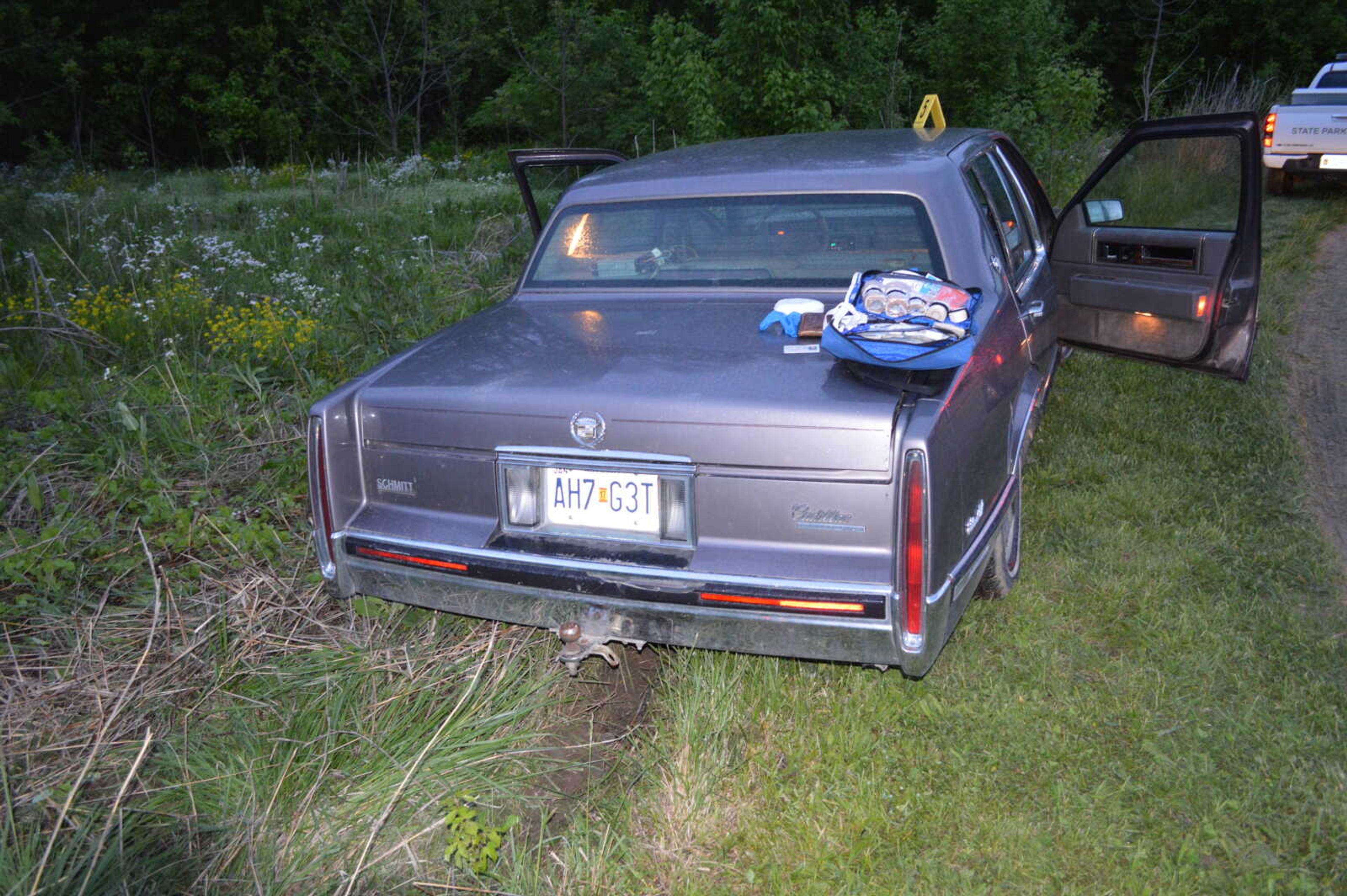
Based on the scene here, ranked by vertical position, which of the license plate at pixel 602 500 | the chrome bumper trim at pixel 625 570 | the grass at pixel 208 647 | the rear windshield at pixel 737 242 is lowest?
the grass at pixel 208 647

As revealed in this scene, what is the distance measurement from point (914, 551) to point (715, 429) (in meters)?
0.59

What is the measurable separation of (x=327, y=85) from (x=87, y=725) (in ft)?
75.6

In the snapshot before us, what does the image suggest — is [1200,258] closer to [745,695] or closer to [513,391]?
[745,695]

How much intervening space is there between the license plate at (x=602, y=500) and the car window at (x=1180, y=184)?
7.37m

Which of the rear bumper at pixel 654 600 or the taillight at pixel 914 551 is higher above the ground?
the taillight at pixel 914 551

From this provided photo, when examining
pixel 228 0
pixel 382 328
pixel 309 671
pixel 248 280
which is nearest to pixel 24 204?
pixel 248 280

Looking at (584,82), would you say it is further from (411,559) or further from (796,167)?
(411,559)

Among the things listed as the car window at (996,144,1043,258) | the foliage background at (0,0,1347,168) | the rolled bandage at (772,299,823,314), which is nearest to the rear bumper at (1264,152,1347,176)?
the foliage background at (0,0,1347,168)

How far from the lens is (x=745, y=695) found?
323cm

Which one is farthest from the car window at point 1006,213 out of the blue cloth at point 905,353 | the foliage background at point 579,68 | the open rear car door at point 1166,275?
the foliage background at point 579,68

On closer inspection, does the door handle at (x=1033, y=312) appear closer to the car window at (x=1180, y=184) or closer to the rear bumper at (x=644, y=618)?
the rear bumper at (x=644, y=618)

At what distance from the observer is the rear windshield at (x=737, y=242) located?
11.3ft

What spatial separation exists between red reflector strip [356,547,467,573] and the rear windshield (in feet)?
4.43

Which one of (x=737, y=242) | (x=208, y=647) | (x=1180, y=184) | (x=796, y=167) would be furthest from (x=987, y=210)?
(x=1180, y=184)
